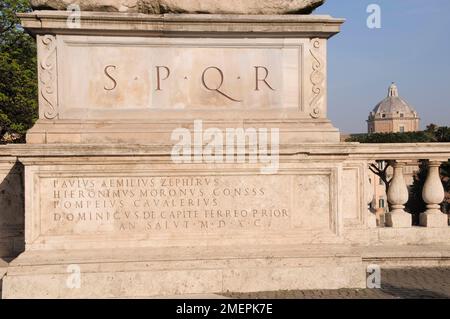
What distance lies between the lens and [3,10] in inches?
927

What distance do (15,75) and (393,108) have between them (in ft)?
464

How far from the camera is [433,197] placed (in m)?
7.31

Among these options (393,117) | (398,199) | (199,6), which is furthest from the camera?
(393,117)

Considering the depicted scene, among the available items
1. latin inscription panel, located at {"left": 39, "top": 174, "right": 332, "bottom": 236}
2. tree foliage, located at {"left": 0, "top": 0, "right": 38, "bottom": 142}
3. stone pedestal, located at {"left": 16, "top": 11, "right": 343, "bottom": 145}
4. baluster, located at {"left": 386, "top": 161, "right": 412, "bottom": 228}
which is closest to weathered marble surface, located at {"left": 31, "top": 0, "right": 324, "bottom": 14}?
stone pedestal, located at {"left": 16, "top": 11, "right": 343, "bottom": 145}

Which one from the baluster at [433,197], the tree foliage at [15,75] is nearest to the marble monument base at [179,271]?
the baluster at [433,197]

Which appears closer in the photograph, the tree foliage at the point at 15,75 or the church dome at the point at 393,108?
the tree foliage at the point at 15,75

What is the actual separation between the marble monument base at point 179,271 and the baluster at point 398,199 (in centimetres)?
144

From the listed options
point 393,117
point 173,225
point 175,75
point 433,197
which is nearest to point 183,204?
point 173,225

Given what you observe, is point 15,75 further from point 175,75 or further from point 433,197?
point 433,197

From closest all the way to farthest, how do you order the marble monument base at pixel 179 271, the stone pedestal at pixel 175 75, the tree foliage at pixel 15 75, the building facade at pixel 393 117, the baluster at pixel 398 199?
the marble monument base at pixel 179 271, the stone pedestal at pixel 175 75, the baluster at pixel 398 199, the tree foliage at pixel 15 75, the building facade at pixel 393 117

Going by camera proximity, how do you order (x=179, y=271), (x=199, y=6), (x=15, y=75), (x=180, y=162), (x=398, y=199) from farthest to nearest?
(x=15, y=75) < (x=398, y=199) < (x=199, y=6) < (x=180, y=162) < (x=179, y=271)

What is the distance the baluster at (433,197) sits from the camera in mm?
7266

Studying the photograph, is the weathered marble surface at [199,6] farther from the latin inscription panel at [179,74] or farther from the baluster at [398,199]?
the baluster at [398,199]
